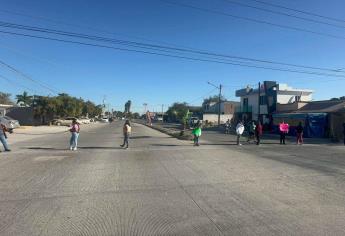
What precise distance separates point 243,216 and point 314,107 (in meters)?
39.8

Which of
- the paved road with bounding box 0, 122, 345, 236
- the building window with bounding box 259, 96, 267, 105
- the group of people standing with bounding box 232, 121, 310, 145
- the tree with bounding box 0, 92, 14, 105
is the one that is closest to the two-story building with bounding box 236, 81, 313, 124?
the building window with bounding box 259, 96, 267, 105

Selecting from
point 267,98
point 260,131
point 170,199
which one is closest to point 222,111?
point 267,98

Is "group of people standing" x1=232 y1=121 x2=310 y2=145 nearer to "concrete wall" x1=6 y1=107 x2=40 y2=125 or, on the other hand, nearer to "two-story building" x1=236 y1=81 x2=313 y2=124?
"two-story building" x1=236 y1=81 x2=313 y2=124

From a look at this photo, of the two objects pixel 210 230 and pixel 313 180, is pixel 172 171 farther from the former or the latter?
pixel 210 230

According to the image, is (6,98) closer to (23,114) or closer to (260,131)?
(23,114)

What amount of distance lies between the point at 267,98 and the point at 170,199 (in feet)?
158

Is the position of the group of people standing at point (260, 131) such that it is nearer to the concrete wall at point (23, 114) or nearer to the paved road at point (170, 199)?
the paved road at point (170, 199)

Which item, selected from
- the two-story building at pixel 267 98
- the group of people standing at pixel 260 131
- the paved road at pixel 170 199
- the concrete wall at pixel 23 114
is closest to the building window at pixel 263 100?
the two-story building at pixel 267 98

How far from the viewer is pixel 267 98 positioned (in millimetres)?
54219

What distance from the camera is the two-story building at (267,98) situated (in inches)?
2104

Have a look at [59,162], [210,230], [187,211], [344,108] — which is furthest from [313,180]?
[344,108]

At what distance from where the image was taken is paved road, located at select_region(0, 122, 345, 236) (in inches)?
243

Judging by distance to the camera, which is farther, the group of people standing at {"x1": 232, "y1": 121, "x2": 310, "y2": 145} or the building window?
the building window

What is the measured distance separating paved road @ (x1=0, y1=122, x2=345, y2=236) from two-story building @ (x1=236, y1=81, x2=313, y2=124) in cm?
3904
